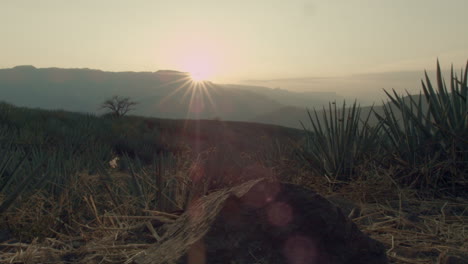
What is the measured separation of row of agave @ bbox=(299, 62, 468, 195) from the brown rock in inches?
70.4

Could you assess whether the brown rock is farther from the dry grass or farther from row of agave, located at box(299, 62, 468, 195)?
row of agave, located at box(299, 62, 468, 195)

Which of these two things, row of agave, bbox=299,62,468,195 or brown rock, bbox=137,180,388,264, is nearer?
brown rock, bbox=137,180,388,264

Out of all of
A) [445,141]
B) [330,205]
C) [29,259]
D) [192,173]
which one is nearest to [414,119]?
[445,141]

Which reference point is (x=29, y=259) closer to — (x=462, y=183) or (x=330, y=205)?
(x=330, y=205)

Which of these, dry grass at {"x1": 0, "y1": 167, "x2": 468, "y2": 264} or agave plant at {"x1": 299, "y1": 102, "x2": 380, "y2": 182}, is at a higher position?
agave plant at {"x1": 299, "y1": 102, "x2": 380, "y2": 182}

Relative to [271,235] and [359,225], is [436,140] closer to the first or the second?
[359,225]

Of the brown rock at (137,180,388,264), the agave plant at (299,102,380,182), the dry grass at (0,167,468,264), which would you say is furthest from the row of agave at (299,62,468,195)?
the brown rock at (137,180,388,264)

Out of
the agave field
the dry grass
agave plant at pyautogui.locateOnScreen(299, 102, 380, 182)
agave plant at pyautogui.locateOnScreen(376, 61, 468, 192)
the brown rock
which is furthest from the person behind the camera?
agave plant at pyautogui.locateOnScreen(299, 102, 380, 182)

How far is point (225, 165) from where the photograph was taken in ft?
11.7

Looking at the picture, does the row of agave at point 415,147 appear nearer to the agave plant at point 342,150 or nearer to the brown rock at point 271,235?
the agave plant at point 342,150

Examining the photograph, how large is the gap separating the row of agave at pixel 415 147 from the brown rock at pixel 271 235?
179 centimetres

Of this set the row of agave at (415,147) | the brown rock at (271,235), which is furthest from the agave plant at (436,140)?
the brown rock at (271,235)

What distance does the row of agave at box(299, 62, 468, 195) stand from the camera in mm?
3080

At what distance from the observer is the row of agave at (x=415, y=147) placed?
10.1ft
